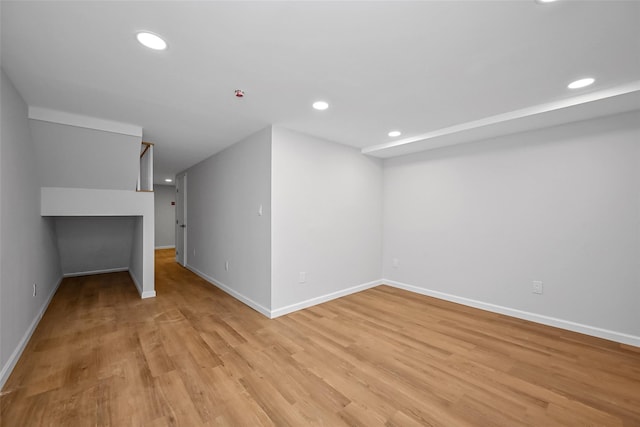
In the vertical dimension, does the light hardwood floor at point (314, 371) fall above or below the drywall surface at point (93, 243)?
below

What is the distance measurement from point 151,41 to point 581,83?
315 centimetres

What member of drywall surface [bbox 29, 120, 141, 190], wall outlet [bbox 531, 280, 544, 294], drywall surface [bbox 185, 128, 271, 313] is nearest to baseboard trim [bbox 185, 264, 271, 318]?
drywall surface [bbox 185, 128, 271, 313]

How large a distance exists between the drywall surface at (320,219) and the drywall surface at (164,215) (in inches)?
277

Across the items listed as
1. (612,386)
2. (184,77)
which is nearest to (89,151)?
(184,77)

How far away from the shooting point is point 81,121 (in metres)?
2.80

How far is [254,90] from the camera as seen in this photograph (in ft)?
7.26

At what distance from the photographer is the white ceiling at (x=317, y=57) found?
1355mm

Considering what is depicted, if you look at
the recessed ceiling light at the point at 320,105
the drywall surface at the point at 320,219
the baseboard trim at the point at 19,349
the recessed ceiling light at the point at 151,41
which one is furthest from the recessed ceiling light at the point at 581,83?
the baseboard trim at the point at 19,349

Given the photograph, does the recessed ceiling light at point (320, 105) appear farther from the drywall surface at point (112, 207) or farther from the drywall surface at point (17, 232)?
the drywall surface at point (112, 207)

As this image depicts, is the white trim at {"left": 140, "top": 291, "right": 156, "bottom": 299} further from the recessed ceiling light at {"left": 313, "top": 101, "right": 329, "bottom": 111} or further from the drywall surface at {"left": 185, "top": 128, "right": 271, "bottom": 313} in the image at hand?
the recessed ceiling light at {"left": 313, "top": 101, "right": 329, "bottom": 111}

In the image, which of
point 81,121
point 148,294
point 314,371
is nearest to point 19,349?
point 148,294

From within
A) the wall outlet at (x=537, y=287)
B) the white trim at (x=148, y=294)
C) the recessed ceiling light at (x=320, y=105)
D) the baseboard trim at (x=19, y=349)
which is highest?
the recessed ceiling light at (x=320, y=105)

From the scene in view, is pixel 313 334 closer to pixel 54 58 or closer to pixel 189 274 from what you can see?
pixel 54 58

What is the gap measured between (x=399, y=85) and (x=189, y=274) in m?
4.99
